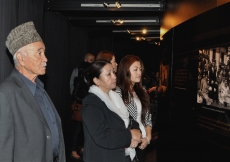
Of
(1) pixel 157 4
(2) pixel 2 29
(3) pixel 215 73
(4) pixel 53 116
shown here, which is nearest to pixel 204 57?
(3) pixel 215 73

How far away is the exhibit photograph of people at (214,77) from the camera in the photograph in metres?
2.87

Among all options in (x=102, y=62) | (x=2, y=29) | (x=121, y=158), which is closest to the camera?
(x=121, y=158)

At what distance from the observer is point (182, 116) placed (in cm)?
408

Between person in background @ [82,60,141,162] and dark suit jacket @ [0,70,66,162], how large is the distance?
0.42 meters

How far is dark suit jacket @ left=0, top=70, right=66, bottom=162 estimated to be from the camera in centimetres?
191

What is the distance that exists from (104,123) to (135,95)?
1049mm

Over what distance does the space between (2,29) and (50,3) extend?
306 centimetres

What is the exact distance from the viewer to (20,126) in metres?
1.96

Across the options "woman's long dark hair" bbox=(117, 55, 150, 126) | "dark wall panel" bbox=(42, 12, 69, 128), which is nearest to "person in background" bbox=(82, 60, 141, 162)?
"woman's long dark hair" bbox=(117, 55, 150, 126)

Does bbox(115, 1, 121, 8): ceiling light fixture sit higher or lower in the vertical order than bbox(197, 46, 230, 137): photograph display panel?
higher

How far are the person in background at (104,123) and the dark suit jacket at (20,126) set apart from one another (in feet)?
1.37

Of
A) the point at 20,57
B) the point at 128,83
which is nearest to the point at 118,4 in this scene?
the point at 128,83

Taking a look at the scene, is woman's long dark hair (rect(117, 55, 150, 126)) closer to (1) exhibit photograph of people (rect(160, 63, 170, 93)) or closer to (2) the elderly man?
(2) the elderly man

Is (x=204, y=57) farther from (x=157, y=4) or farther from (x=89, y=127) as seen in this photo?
(x=157, y=4)
